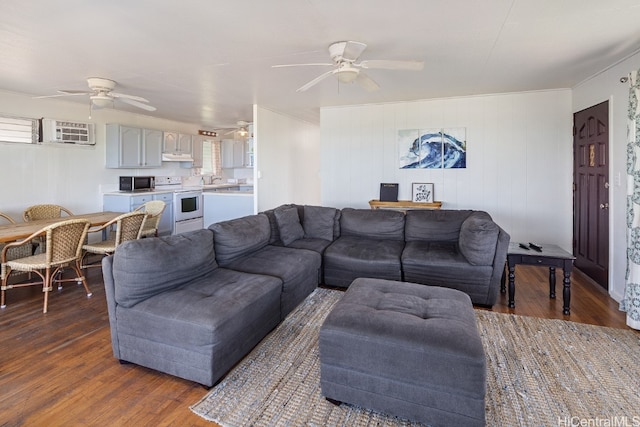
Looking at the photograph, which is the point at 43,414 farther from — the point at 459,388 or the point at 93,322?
the point at 459,388

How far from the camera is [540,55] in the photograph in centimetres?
322

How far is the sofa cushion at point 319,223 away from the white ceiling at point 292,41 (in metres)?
1.59

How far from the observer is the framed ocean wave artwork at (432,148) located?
5125 mm

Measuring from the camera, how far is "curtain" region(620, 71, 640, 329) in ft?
8.99

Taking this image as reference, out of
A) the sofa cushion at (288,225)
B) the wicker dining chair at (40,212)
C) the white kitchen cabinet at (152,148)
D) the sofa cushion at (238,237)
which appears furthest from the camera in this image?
the white kitchen cabinet at (152,148)

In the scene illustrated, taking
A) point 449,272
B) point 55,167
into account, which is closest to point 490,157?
point 449,272

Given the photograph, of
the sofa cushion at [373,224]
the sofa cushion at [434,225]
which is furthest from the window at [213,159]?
the sofa cushion at [434,225]

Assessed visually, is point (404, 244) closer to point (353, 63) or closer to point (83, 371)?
point (353, 63)

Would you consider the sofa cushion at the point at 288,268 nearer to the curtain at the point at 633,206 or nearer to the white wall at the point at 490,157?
the white wall at the point at 490,157

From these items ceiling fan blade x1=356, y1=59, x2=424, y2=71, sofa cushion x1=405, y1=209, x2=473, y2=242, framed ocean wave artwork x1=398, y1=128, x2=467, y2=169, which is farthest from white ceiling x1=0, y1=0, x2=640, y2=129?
sofa cushion x1=405, y1=209, x2=473, y2=242

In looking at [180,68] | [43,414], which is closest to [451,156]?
[180,68]

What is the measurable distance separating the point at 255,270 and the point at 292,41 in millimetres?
1918

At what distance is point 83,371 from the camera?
7.14ft

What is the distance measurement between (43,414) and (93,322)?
1.20 metres
